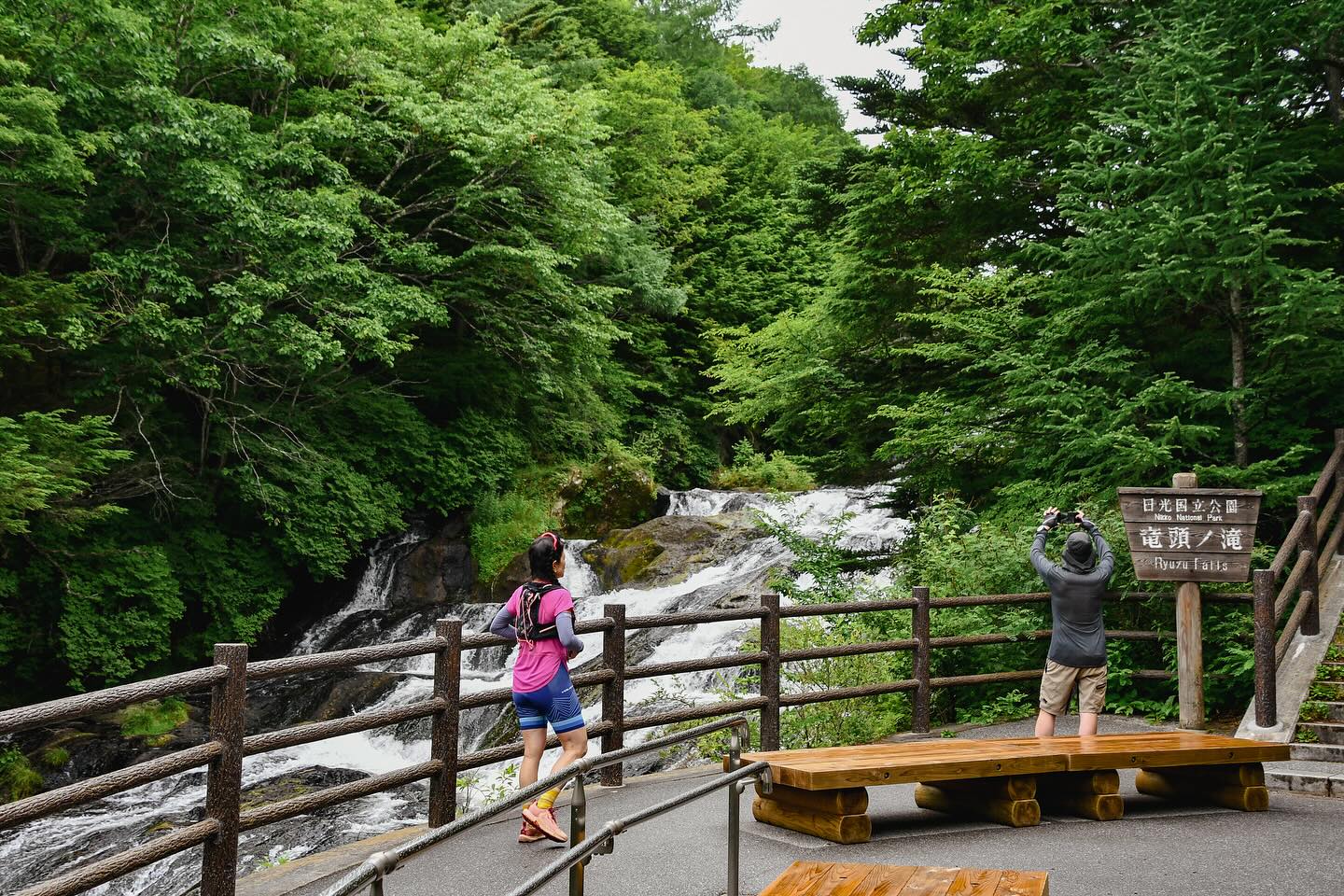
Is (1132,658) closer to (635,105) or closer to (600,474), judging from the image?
(600,474)

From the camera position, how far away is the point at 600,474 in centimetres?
2572

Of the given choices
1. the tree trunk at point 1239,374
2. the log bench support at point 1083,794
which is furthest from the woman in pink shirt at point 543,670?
the tree trunk at point 1239,374

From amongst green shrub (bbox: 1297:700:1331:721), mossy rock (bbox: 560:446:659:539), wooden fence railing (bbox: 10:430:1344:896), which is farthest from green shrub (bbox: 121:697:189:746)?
green shrub (bbox: 1297:700:1331:721)

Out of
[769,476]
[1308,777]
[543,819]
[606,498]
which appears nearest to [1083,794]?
[1308,777]

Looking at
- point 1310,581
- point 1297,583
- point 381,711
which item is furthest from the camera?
point 1310,581

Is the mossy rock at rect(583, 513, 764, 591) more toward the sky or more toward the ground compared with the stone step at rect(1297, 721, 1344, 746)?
more toward the sky

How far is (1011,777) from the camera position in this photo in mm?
6000

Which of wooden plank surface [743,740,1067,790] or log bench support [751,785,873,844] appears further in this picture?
log bench support [751,785,873,844]

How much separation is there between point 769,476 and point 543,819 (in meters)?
24.7

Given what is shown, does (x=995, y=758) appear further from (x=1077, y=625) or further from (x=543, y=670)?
(x=543, y=670)

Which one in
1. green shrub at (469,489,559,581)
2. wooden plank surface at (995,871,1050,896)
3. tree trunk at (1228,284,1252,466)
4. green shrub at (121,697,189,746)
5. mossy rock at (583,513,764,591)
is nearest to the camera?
wooden plank surface at (995,871,1050,896)

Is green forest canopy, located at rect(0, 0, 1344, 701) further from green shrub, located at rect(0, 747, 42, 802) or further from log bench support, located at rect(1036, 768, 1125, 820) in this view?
log bench support, located at rect(1036, 768, 1125, 820)

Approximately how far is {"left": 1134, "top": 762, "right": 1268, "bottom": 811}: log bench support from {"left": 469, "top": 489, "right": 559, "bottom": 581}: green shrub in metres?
17.3

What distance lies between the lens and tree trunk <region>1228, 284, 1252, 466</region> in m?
10.5
